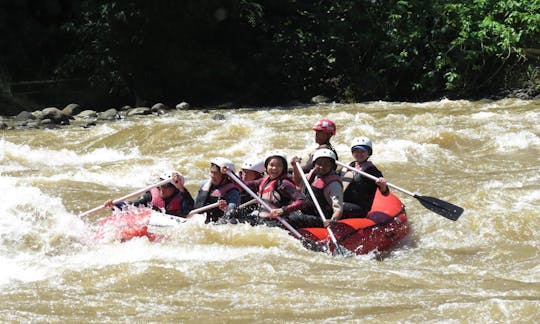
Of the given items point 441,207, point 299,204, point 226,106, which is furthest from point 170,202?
point 226,106

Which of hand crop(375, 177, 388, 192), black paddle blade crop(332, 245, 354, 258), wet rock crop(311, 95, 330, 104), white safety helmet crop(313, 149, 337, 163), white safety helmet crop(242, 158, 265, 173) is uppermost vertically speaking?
white safety helmet crop(313, 149, 337, 163)

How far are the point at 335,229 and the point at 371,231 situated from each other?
319 millimetres

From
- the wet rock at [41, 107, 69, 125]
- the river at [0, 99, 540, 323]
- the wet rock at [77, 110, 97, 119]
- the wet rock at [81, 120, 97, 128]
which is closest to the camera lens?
the river at [0, 99, 540, 323]

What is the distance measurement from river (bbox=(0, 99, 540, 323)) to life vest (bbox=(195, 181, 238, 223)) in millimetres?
363

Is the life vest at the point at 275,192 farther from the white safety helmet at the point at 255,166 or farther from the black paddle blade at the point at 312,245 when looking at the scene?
Answer: the black paddle blade at the point at 312,245

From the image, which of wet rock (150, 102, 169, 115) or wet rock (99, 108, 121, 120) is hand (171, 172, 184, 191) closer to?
wet rock (99, 108, 121, 120)

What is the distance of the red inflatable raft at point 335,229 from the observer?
6418mm

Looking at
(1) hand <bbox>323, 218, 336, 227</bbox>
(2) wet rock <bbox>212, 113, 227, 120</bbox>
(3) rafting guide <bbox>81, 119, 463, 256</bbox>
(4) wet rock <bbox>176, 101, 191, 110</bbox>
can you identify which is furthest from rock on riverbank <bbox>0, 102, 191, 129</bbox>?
(1) hand <bbox>323, 218, 336, 227</bbox>

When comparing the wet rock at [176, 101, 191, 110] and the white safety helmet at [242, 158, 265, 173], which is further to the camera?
the wet rock at [176, 101, 191, 110]

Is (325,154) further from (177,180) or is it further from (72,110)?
(72,110)

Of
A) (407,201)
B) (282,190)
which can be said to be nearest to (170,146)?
(407,201)

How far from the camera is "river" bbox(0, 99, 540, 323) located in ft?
15.7

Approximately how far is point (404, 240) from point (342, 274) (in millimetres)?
1533

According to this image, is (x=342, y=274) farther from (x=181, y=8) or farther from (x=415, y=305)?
(x=181, y=8)
